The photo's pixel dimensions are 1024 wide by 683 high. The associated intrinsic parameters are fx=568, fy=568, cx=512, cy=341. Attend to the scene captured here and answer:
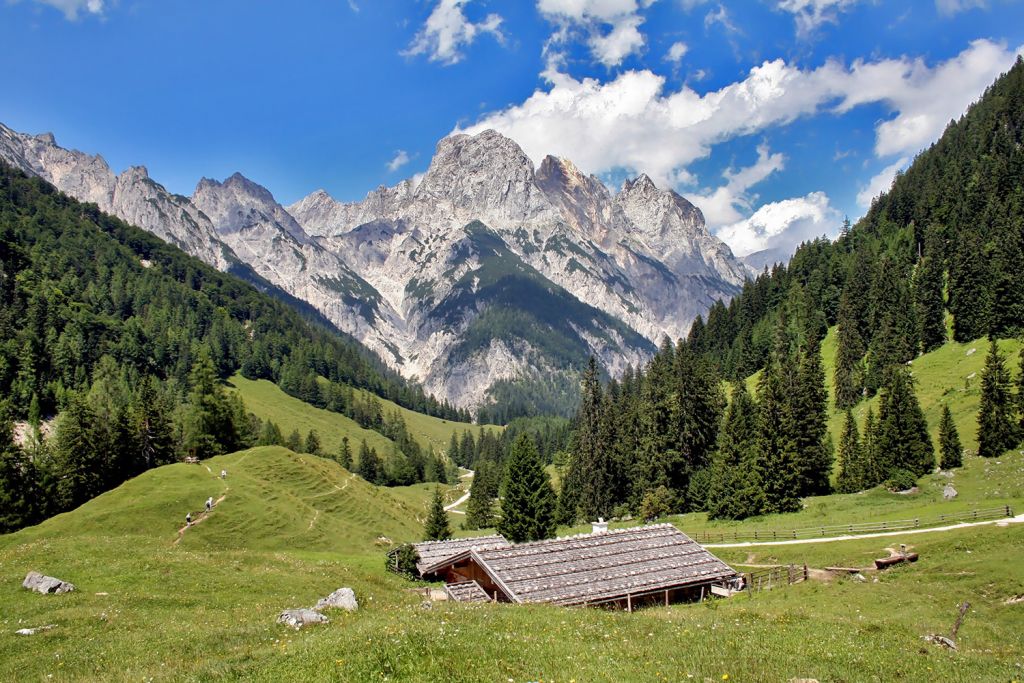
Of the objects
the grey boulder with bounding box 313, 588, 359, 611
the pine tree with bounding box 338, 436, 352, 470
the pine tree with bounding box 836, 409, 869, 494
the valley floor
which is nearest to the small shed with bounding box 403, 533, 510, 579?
the valley floor

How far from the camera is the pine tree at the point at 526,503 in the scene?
6656 centimetres

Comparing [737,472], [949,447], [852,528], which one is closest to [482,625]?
[852,528]

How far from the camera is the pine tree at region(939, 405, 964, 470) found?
220ft

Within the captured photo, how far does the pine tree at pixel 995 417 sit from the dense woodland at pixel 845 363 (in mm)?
154

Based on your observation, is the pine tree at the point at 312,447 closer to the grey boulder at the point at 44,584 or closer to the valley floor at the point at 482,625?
the valley floor at the point at 482,625

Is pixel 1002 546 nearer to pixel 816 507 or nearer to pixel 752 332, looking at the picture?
pixel 816 507

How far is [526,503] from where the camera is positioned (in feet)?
221

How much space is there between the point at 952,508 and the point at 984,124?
14937 centimetres

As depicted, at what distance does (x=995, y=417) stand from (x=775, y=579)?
4710 centimetres

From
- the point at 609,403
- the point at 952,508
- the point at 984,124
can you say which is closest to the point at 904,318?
the point at 609,403

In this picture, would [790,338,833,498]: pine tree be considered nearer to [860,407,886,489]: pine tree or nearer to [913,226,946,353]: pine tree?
[860,407,886,489]: pine tree

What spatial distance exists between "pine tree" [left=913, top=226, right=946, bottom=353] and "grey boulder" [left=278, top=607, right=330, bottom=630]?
117 metres

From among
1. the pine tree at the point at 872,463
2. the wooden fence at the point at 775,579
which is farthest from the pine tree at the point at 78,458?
the pine tree at the point at 872,463

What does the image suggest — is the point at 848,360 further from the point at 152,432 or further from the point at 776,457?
the point at 152,432
